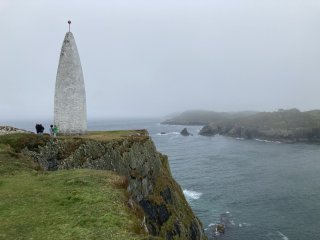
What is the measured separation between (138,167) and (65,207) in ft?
73.3

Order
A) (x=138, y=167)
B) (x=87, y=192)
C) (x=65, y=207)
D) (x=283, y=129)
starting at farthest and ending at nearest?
(x=283, y=129) < (x=138, y=167) < (x=87, y=192) < (x=65, y=207)

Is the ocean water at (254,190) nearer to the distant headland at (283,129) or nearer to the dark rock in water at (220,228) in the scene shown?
the dark rock in water at (220,228)

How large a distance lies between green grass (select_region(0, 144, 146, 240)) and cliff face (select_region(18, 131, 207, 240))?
6.93 meters

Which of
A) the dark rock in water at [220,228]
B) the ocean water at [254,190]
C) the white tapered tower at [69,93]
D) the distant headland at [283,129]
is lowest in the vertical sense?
the dark rock in water at [220,228]

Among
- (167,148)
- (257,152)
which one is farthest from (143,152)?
(167,148)

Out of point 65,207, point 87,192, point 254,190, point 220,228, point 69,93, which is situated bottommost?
point 220,228

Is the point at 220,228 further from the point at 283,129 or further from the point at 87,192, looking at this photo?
the point at 283,129

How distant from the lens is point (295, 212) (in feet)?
192

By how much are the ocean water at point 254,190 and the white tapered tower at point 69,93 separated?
25.6 meters

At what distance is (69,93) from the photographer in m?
39.6

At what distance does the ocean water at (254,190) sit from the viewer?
53469mm

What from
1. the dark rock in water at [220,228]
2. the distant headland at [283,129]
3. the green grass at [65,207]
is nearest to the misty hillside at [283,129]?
the distant headland at [283,129]

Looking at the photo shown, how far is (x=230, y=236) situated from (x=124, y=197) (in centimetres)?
3662

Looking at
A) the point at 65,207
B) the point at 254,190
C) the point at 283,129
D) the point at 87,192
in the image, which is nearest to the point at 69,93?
the point at 87,192
